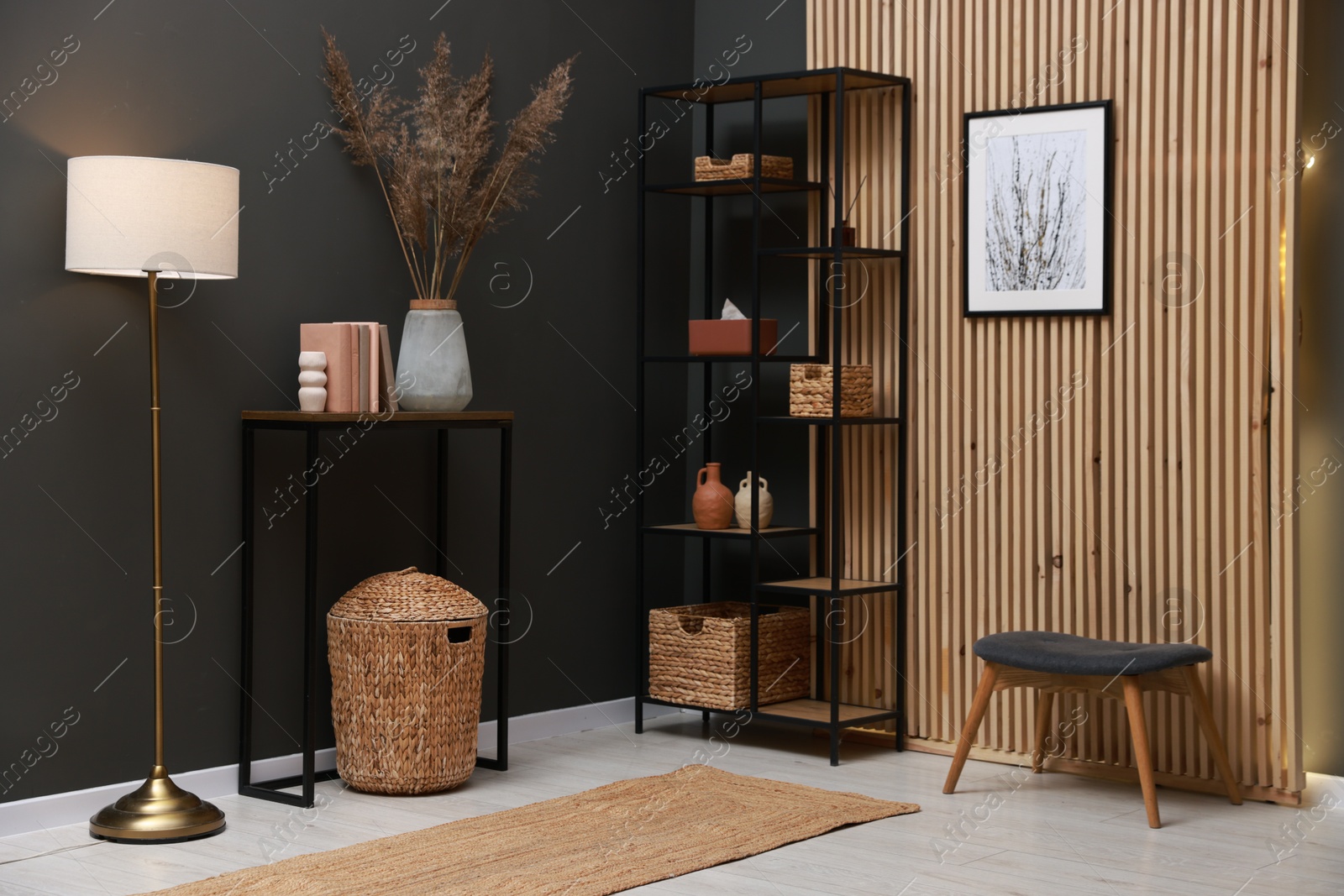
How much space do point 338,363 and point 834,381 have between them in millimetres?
1582

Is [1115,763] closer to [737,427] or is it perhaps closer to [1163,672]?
[1163,672]

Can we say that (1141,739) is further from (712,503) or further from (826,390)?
(712,503)

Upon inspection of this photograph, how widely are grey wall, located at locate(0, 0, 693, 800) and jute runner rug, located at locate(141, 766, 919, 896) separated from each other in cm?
79

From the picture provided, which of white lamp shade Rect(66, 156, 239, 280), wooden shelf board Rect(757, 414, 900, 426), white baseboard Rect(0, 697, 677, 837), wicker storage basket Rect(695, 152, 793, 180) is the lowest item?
white baseboard Rect(0, 697, 677, 837)

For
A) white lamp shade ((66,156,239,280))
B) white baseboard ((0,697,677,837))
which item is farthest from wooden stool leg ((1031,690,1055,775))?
white lamp shade ((66,156,239,280))

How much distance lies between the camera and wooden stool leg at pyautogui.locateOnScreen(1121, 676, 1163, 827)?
13.0 ft

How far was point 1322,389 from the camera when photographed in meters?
4.34

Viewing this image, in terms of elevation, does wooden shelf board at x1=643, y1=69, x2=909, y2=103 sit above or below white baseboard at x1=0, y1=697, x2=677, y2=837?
above

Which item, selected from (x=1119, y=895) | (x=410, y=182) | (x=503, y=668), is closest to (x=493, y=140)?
(x=410, y=182)

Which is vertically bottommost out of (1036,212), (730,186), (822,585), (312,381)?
(822,585)

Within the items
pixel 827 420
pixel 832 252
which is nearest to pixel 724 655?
pixel 827 420

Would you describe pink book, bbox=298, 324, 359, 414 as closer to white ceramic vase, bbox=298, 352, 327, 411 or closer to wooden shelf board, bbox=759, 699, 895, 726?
white ceramic vase, bbox=298, 352, 327, 411

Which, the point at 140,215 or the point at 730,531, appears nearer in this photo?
the point at 140,215

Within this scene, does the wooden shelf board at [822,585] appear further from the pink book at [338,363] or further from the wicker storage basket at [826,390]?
the pink book at [338,363]
